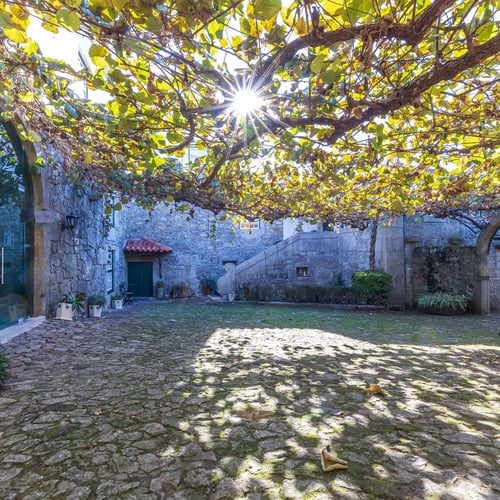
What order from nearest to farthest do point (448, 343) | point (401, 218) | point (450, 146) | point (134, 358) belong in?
point (450, 146) < point (134, 358) < point (448, 343) < point (401, 218)

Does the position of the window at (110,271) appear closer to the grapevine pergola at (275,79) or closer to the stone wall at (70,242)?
the stone wall at (70,242)

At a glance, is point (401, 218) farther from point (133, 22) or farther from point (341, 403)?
point (133, 22)

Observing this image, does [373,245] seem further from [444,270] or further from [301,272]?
[301,272]

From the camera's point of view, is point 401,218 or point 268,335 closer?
point 268,335

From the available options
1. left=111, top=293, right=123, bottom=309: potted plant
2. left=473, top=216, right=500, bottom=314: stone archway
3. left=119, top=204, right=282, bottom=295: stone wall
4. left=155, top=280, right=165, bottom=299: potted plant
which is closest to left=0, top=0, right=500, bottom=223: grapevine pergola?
left=473, top=216, right=500, bottom=314: stone archway

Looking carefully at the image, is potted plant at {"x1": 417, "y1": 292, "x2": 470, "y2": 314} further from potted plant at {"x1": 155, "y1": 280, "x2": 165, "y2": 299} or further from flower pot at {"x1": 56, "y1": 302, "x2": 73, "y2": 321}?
potted plant at {"x1": 155, "y1": 280, "x2": 165, "y2": 299}

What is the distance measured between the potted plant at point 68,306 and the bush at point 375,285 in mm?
7128

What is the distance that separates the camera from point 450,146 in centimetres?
370

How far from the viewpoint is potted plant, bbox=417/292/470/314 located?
334 inches

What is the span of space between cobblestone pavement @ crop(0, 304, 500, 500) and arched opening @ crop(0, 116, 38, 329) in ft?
3.87

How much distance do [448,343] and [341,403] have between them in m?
3.41

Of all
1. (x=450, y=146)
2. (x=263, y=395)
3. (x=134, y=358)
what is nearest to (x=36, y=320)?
(x=134, y=358)

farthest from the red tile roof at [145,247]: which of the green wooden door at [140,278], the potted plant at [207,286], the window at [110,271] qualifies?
the window at [110,271]

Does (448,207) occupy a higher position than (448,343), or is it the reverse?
(448,207)
